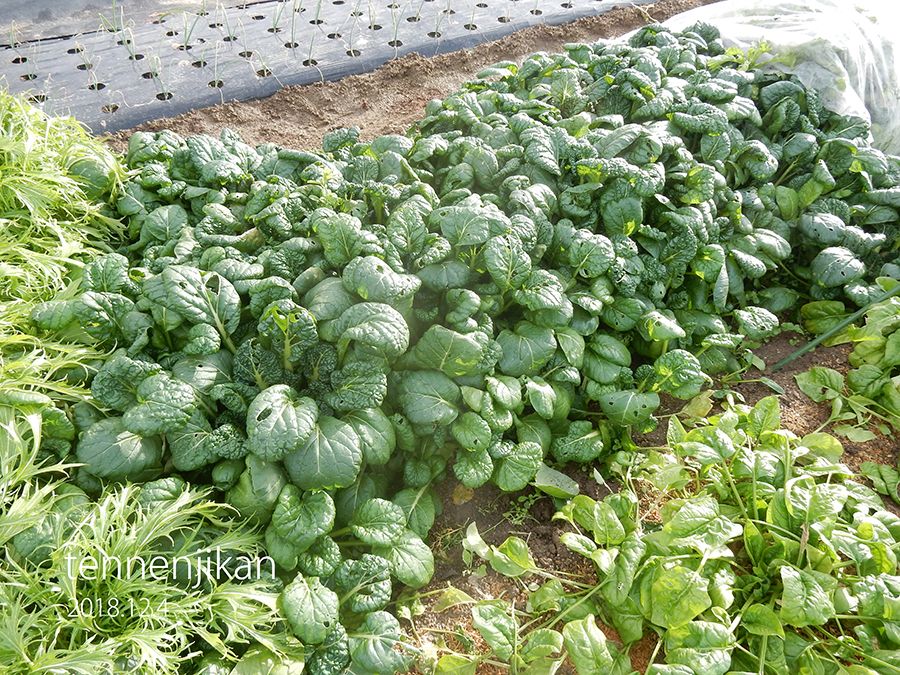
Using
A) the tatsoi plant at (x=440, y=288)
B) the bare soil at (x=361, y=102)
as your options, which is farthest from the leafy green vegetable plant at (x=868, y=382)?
the bare soil at (x=361, y=102)

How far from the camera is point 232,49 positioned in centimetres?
480

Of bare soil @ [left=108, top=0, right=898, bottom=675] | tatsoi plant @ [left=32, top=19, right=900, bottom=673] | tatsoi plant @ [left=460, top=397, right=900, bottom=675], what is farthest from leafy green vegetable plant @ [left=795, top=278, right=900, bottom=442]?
tatsoi plant @ [left=460, top=397, right=900, bottom=675]

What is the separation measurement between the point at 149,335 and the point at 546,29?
440 centimetres

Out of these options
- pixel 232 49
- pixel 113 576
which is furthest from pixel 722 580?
pixel 232 49

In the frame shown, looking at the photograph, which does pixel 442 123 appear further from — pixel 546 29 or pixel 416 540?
pixel 546 29

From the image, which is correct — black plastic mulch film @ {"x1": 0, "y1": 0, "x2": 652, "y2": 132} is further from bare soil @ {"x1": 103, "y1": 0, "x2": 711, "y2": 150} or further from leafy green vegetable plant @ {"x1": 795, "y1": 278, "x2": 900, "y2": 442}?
leafy green vegetable plant @ {"x1": 795, "y1": 278, "x2": 900, "y2": 442}

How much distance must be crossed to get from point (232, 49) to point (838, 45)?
3907mm

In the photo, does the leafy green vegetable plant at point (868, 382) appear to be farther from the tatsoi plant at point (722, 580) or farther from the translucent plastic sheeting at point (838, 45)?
the translucent plastic sheeting at point (838, 45)

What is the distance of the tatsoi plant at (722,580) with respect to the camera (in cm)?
197

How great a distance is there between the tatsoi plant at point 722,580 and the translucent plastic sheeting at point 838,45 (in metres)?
2.26

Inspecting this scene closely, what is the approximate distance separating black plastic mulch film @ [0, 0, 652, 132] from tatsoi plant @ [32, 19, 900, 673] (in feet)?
4.92

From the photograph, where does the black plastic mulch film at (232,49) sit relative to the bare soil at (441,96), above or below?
above

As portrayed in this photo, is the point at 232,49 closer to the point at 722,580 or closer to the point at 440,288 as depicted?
the point at 440,288

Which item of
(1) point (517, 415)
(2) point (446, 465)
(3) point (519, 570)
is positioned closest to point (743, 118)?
(1) point (517, 415)
